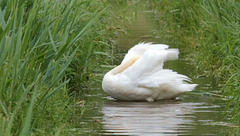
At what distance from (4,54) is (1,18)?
1.82 feet

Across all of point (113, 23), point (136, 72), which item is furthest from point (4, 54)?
point (113, 23)

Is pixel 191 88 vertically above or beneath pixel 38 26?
beneath

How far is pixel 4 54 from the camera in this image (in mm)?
5699

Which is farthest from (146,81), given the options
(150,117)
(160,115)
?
(150,117)

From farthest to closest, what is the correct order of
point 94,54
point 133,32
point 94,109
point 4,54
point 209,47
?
point 133,32, point 209,47, point 94,54, point 94,109, point 4,54

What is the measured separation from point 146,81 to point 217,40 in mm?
1770

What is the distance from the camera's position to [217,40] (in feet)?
34.9

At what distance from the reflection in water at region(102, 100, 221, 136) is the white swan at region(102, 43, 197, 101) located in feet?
0.43

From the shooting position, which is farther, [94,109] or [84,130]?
[94,109]

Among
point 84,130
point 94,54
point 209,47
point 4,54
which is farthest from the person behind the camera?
point 209,47

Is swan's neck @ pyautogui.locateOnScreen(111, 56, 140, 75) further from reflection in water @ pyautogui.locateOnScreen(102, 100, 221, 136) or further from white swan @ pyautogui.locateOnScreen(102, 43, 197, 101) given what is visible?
reflection in water @ pyautogui.locateOnScreen(102, 100, 221, 136)

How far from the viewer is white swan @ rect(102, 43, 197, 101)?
923cm

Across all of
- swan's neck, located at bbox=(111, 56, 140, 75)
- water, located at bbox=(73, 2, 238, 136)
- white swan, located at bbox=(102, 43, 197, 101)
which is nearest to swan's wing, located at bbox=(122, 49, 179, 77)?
white swan, located at bbox=(102, 43, 197, 101)

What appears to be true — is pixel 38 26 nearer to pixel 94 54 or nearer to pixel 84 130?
pixel 84 130
